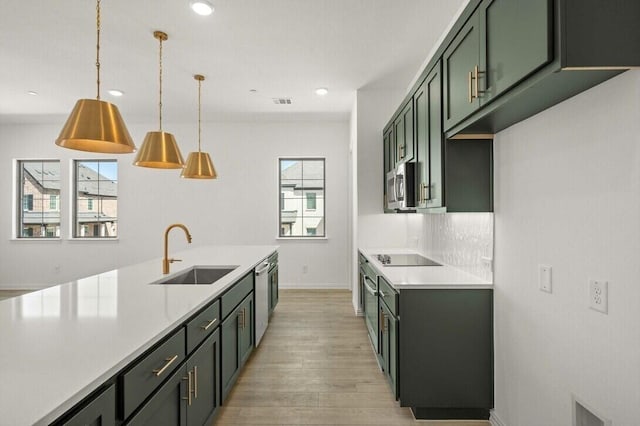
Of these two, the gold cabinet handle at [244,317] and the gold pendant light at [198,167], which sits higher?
the gold pendant light at [198,167]

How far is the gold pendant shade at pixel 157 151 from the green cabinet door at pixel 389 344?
6.54ft

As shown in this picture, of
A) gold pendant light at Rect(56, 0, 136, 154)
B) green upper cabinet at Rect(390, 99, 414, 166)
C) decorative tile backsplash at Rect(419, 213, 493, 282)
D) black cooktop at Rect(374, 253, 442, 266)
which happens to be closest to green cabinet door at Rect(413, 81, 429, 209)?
green upper cabinet at Rect(390, 99, 414, 166)

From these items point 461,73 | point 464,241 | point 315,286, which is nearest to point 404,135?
point 464,241

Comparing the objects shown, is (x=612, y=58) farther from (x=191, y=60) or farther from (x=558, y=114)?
(x=191, y=60)

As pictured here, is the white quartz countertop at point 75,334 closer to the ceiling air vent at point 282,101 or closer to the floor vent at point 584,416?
the floor vent at point 584,416

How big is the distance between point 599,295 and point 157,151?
2.78 m

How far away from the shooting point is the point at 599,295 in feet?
4.22

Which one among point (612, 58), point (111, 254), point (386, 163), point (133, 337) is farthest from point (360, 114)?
point (111, 254)

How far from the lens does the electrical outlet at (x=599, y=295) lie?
1.25m

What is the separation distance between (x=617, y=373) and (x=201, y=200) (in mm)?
5886

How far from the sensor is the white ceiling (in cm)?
272

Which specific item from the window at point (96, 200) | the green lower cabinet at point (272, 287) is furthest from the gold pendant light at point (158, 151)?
the window at point (96, 200)

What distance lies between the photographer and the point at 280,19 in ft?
9.27

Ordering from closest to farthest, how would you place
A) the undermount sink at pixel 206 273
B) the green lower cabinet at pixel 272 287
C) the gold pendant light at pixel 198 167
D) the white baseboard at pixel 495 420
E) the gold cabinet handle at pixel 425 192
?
the white baseboard at pixel 495 420, the gold cabinet handle at pixel 425 192, the undermount sink at pixel 206 273, the gold pendant light at pixel 198 167, the green lower cabinet at pixel 272 287
